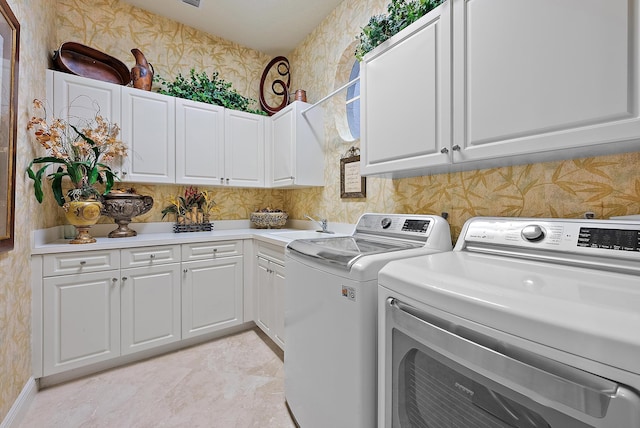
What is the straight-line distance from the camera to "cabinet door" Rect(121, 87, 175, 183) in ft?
7.22

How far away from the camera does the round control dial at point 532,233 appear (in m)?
1.02

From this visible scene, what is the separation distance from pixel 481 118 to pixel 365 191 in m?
1.07

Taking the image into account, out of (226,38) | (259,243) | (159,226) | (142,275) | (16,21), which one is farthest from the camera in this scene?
(226,38)

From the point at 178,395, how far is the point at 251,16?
312cm

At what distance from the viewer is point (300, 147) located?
2.53 m

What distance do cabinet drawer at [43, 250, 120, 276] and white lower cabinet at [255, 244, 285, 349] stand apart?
1020mm

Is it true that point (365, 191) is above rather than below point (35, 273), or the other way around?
above

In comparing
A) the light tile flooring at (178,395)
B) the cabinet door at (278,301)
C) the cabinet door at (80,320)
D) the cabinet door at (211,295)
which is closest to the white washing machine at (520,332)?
the light tile flooring at (178,395)

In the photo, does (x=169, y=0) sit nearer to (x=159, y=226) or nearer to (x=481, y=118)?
(x=159, y=226)

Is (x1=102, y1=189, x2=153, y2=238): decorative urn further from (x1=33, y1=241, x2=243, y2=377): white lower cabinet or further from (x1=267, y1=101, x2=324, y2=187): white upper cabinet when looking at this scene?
(x1=267, y1=101, x2=324, y2=187): white upper cabinet

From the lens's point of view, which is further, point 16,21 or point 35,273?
point 35,273

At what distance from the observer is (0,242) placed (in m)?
1.24

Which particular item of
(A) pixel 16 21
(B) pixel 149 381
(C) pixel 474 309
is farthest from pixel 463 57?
(B) pixel 149 381

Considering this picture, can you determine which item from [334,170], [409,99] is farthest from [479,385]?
[334,170]
